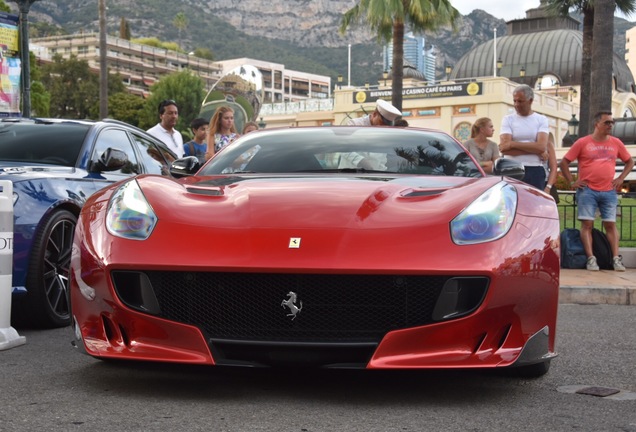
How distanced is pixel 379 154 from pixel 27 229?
2317 millimetres

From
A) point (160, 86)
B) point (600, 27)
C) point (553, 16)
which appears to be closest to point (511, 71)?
point (160, 86)

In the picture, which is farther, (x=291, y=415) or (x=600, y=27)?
(x=600, y=27)

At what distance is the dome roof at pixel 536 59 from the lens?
96938mm

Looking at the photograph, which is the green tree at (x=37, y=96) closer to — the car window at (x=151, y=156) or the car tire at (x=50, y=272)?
the car window at (x=151, y=156)

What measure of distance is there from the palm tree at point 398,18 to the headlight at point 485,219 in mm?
23586

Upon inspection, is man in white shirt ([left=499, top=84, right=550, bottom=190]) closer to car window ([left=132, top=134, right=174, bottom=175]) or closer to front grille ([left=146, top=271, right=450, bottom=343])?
car window ([left=132, top=134, right=174, bottom=175])

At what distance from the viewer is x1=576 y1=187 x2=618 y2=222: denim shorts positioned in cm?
1028

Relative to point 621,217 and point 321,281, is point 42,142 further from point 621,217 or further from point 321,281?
point 621,217

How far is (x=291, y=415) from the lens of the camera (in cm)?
338

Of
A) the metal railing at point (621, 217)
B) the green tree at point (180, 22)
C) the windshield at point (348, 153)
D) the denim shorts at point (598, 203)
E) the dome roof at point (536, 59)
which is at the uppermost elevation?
the green tree at point (180, 22)

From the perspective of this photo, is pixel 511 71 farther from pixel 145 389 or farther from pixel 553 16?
pixel 145 389

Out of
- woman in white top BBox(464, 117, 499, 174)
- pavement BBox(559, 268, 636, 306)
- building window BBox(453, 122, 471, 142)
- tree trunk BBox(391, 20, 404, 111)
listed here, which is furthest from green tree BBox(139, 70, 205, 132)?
pavement BBox(559, 268, 636, 306)

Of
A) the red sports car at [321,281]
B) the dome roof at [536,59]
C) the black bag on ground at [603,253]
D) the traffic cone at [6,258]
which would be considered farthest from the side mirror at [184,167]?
the dome roof at [536,59]

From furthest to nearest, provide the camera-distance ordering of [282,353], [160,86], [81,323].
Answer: [160,86] < [81,323] < [282,353]
